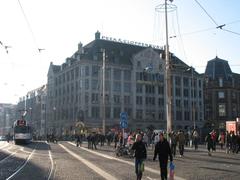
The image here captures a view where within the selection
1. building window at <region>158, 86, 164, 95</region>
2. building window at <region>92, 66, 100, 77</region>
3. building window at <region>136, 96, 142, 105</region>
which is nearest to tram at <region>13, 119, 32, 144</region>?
building window at <region>92, 66, 100, 77</region>

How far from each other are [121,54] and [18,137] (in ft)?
140

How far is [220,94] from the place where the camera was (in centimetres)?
9600

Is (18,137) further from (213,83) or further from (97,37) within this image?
(213,83)

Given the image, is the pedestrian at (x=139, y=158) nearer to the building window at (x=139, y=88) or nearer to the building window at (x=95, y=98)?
the building window at (x=95, y=98)

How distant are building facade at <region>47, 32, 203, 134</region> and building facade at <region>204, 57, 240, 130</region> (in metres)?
2.19

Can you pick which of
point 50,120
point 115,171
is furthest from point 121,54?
point 115,171

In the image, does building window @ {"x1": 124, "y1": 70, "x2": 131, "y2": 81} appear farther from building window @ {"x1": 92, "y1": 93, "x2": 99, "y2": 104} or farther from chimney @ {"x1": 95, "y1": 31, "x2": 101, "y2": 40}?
chimney @ {"x1": 95, "y1": 31, "x2": 101, "y2": 40}

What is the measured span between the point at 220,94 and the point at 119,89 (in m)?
25.1

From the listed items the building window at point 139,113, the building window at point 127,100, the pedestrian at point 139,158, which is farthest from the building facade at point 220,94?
the pedestrian at point 139,158

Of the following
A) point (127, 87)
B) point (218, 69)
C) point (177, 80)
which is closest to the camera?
A: point (127, 87)

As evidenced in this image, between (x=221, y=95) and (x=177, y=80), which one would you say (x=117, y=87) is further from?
(x=221, y=95)

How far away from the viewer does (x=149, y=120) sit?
89688 millimetres

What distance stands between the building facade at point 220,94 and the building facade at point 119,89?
2.19 meters

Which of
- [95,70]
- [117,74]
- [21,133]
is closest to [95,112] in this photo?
[95,70]
